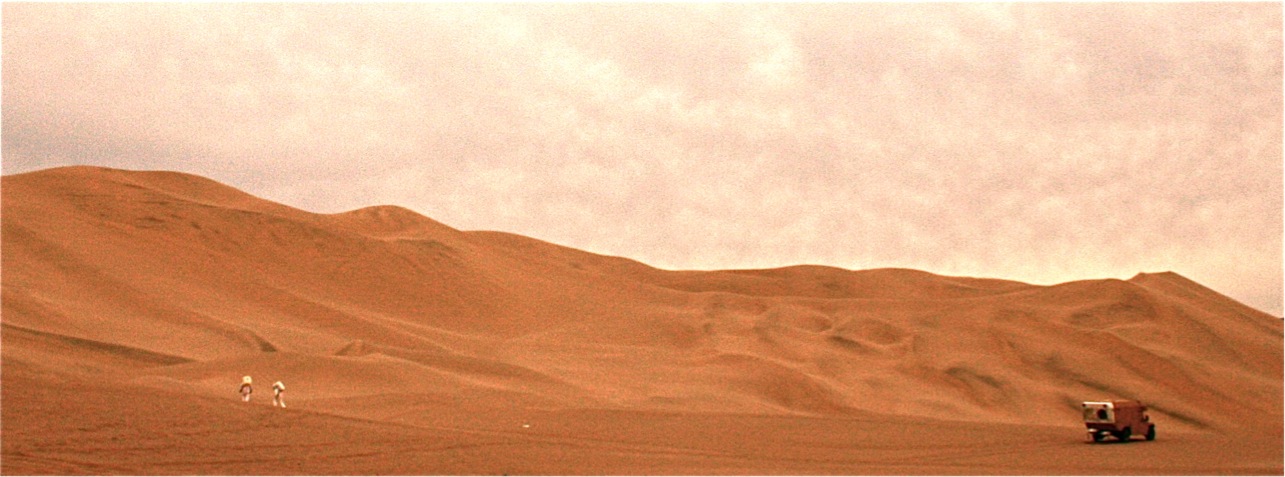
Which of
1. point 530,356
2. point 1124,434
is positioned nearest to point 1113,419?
point 1124,434

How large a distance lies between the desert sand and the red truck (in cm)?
56

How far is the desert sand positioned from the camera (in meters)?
18.4

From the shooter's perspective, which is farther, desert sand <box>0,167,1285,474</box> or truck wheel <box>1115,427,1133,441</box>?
truck wheel <box>1115,427,1133,441</box>

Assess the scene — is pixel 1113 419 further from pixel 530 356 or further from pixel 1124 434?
pixel 530 356

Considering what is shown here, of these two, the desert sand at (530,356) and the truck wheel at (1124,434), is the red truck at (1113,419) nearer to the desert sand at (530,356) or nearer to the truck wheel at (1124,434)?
the truck wheel at (1124,434)

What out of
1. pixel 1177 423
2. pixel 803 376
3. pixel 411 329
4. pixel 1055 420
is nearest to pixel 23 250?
pixel 411 329

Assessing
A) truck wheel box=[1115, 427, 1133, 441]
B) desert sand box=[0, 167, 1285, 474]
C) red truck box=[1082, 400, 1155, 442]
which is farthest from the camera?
truck wheel box=[1115, 427, 1133, 441]

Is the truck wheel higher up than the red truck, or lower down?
lower down

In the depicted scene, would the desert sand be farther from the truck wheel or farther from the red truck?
the truck wheel

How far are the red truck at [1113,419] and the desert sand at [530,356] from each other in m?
0.56

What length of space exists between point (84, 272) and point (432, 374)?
14668mm

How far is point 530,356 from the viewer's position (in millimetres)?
37906

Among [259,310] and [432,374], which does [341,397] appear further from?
[259,310]

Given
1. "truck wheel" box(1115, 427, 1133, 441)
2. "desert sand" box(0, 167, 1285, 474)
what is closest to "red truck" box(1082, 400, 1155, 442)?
"truck wheel" box(1115, 427, 1133, 441)
